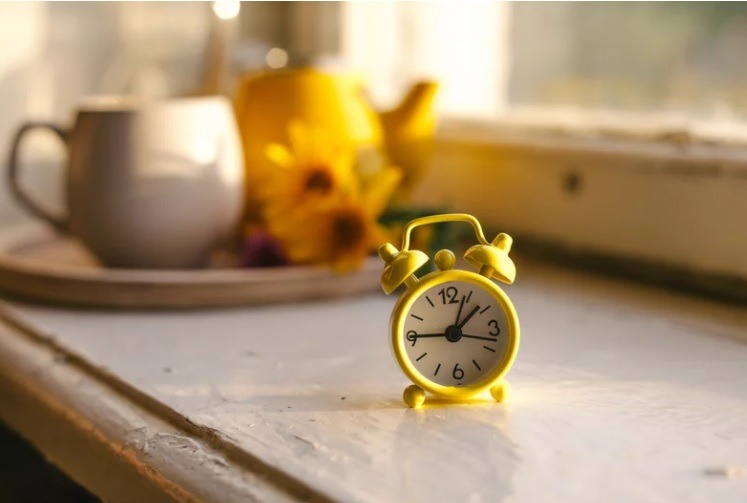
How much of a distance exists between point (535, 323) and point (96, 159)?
0.35 meters

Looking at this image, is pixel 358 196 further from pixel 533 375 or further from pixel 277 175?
pixel 533 375

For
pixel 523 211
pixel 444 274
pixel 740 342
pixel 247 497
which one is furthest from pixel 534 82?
pixel 247 497

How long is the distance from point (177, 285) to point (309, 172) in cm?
14

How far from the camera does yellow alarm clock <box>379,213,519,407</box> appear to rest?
447 mm

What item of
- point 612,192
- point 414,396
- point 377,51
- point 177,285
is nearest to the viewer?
point 414,396

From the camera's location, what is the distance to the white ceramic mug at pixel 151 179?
690 millimetres

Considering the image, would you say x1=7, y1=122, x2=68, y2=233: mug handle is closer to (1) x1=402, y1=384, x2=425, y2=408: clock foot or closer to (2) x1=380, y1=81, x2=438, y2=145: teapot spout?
(2) x1=380, y1=81, x2=438, y2=145: teapot spout

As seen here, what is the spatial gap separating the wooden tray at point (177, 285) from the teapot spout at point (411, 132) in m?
0.14

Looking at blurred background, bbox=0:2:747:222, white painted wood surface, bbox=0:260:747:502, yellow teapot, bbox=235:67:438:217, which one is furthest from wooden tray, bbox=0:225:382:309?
blurred background, bbox=0:2:747:222

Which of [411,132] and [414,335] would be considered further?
[411,132]

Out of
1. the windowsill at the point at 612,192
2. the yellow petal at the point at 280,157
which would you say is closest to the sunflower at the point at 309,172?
the yellow petal at the point at 280,157

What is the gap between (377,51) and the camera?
1.12 metres

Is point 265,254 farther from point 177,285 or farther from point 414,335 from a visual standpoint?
point 414,335

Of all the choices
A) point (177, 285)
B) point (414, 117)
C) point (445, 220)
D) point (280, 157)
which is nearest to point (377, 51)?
point (414, 117)
